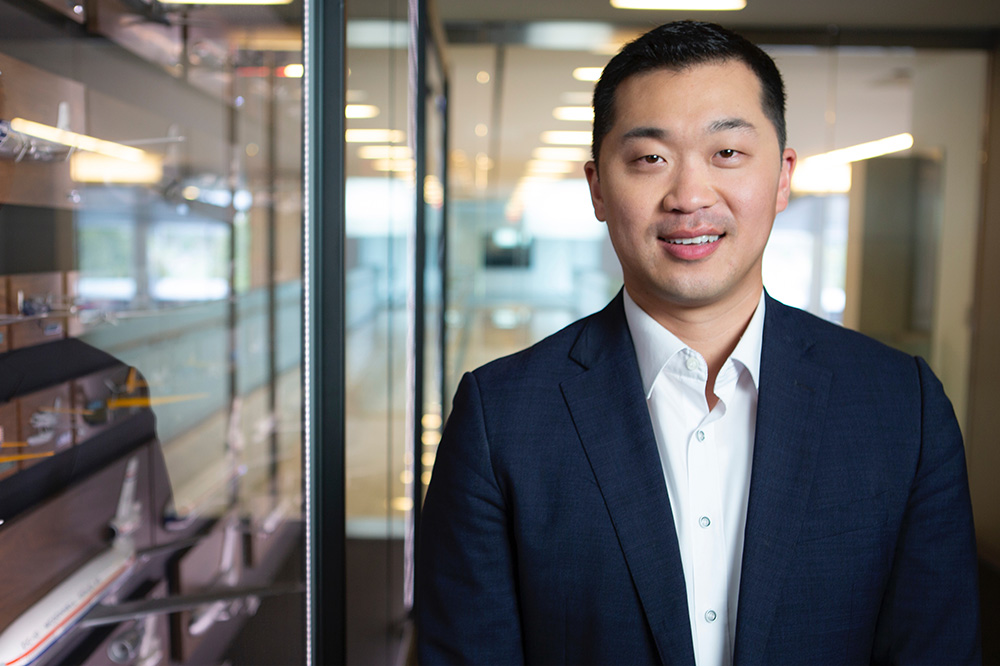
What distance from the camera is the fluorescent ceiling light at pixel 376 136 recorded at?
6.65 feet

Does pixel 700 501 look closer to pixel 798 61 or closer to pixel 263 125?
pixel 263 125

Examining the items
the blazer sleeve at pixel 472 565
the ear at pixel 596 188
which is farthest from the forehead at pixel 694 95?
the blazer sleeve at pixel 472 565

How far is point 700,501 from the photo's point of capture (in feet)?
3.74

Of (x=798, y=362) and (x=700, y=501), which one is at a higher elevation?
(x=798, y=362)

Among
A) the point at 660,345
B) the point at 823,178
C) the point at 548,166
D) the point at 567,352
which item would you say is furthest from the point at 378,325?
the point at 823,178

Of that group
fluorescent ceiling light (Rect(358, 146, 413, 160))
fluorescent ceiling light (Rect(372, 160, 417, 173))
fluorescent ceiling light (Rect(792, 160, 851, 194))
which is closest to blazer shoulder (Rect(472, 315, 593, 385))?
fluorescent ceiling light (Rect(358, 146, 413, 160))

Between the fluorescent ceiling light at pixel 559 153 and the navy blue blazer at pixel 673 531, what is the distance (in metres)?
3.85

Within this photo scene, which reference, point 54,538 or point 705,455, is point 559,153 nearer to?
point 705,455

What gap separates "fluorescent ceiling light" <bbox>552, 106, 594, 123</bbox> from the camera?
15.7ft

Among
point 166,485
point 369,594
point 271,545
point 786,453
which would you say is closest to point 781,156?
point 786,453

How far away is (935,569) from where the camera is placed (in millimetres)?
1099

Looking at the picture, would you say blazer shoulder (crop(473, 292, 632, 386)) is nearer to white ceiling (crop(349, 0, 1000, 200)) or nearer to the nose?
the nose

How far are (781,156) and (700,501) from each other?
0.54 meters

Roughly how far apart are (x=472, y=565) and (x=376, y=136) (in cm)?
164
